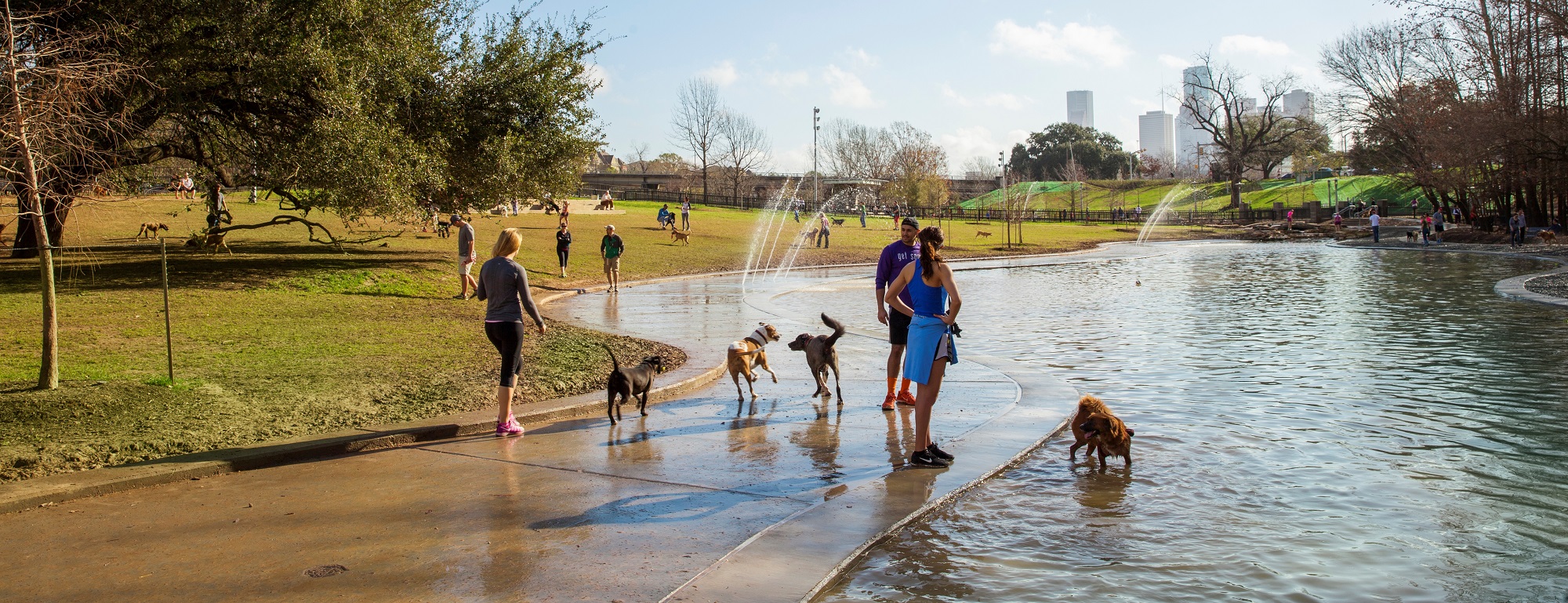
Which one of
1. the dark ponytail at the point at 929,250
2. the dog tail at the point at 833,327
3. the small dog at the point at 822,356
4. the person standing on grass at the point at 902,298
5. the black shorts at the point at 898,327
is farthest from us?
the small dog at the point at 822,356

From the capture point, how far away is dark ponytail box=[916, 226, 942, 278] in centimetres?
670

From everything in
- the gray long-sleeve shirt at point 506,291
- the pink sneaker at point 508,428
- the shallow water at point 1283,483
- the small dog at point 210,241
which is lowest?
the shallow water at point 1283,483

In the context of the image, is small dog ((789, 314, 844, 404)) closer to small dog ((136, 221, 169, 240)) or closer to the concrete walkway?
the concrete walkway

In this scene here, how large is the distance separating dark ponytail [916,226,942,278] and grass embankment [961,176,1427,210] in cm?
7943

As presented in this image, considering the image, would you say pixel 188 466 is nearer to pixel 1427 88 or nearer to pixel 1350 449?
pixel 1350 449

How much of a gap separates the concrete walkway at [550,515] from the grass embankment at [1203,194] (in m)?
78.9

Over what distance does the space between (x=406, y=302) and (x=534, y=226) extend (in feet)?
86.2

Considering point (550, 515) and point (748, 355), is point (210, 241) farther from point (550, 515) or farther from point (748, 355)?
point (550, 515)

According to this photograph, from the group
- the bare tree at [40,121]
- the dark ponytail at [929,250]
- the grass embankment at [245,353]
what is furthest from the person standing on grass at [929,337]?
the bare tree at [40,121]

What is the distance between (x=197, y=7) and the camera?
58.4 feet

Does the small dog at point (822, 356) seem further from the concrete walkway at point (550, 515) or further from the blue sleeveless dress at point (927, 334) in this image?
the blue sleeveless dress at point (927, 334)

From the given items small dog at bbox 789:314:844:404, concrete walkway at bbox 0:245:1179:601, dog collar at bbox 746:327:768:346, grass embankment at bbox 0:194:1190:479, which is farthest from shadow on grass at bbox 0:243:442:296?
small dog at bbox 789:314:844:404

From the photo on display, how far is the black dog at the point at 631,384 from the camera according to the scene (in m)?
8.41

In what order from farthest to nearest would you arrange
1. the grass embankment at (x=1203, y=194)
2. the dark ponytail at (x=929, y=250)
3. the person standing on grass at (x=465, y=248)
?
the grass embankment at (x=1203, y=194) → the person standing on grass at (x=465, y=248) → the dark ponytail at (x=929, y=250)
